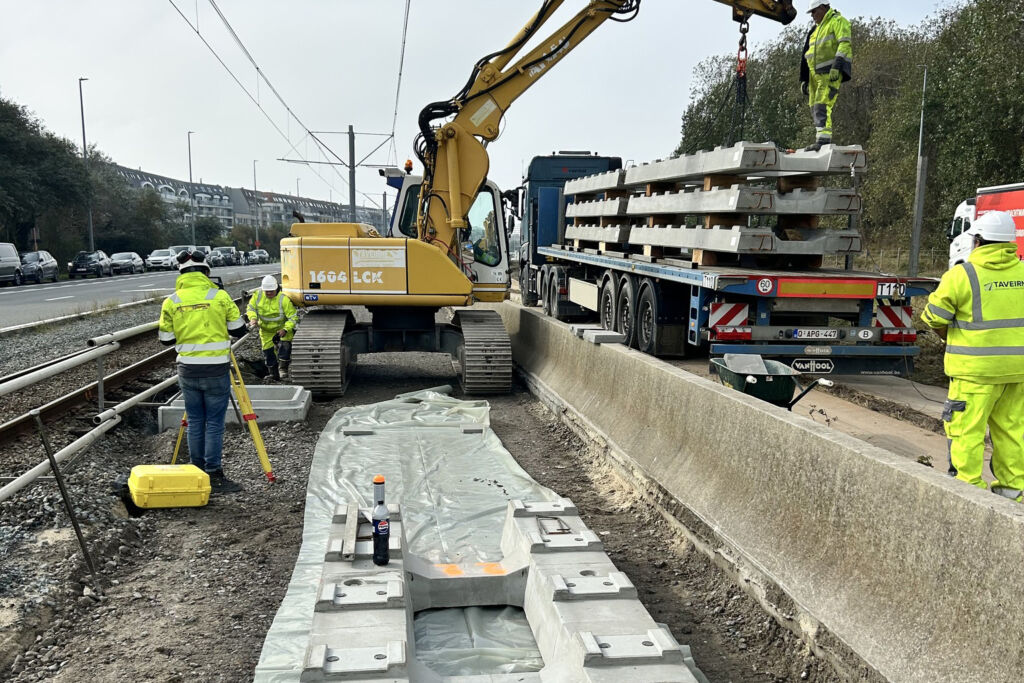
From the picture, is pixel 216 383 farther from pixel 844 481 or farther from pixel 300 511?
pixel 844 481

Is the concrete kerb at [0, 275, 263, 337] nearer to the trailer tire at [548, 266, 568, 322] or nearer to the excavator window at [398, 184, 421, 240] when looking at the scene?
the excavator window at [398, 184, 421, 240]

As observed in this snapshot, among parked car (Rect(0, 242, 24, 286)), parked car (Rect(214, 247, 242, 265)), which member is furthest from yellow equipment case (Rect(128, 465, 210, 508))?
parked car (Rect(214, 247, 242, 265))

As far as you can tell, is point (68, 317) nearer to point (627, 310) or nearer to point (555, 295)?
point (555, 295)

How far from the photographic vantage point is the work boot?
21.9ft

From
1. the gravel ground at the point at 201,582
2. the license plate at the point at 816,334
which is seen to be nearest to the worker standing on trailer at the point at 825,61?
the license plate at the point at 816,334

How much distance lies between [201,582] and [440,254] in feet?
21.0

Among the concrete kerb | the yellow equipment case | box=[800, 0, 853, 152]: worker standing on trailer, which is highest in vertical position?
box=[800, 0, 853, 152]: worker standing on trailer

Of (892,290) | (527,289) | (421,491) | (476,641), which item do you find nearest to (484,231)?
(892,290)

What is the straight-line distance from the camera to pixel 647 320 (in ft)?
37.9

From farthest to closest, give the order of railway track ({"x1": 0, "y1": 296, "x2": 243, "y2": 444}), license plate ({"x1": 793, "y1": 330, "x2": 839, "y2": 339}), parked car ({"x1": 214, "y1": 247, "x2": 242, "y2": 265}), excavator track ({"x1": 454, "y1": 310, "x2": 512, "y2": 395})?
1. parked car ({"x1": 214, "y1": 247, "x2": 242, "y2": 265})
2. excavator track ({"x1": 454, "y1": 310, "x2": 512, "y2": 395})
3. license plate ({"x1": 793, "y1": 330, "x2": 839, "y2": 339})
4. railway track ({"x1": 0, "y1": 296, "x2": 243, "y2": 444})

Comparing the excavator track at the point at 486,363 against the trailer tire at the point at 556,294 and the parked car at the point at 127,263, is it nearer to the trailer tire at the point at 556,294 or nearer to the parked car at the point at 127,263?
the trailer tire at the point at 556,294

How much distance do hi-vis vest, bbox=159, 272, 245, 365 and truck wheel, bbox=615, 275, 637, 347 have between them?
22.0ft

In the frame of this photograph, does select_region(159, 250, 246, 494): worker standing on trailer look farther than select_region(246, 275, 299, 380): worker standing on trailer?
No

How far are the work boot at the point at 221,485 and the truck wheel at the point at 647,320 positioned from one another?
630cm
